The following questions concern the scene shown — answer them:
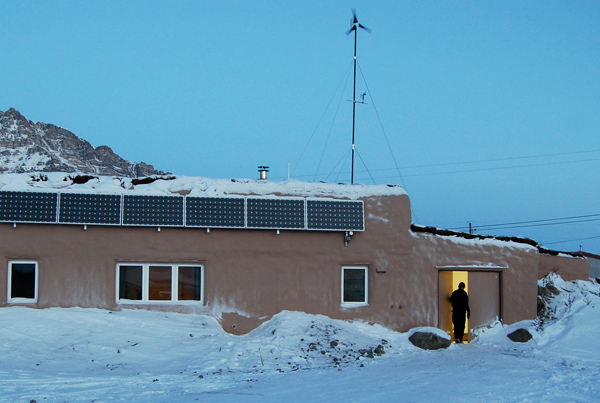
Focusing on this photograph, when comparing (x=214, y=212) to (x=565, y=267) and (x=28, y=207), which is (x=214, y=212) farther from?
(x=565, y=267)

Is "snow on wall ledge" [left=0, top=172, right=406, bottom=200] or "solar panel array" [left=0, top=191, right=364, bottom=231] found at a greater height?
"snow on wall ledge" [left=0, top=172, right=406, bottom=200]

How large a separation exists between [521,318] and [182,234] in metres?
8.65

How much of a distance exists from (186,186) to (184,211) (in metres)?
0.74

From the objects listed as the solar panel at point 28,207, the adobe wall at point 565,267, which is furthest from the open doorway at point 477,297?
the solar panel at point 28,207

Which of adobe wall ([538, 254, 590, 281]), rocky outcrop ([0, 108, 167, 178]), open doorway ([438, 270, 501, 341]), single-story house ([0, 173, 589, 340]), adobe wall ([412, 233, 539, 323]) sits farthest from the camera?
rocky outcrop ([0, 108, 167, 178])

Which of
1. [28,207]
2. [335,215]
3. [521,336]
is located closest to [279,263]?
[335,215]

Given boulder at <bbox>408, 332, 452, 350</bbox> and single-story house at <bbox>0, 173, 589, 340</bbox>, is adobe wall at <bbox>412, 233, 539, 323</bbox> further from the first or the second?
boulder at <bbox>408, 332, 452, 350</bbox>

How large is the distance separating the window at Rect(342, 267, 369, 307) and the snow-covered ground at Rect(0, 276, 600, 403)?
600 mm

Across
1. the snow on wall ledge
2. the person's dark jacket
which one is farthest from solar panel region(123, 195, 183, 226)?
the person's dark jacket

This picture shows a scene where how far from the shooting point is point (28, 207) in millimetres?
13469

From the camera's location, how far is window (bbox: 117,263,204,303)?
46.6ft

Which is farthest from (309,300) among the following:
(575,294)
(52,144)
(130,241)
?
(52,144)

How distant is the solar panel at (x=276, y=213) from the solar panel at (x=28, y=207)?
14.0 feet

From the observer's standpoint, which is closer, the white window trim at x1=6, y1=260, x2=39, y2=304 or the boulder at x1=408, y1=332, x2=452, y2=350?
the white window trim at x1=6, y1=260, x2=39, y2=304
